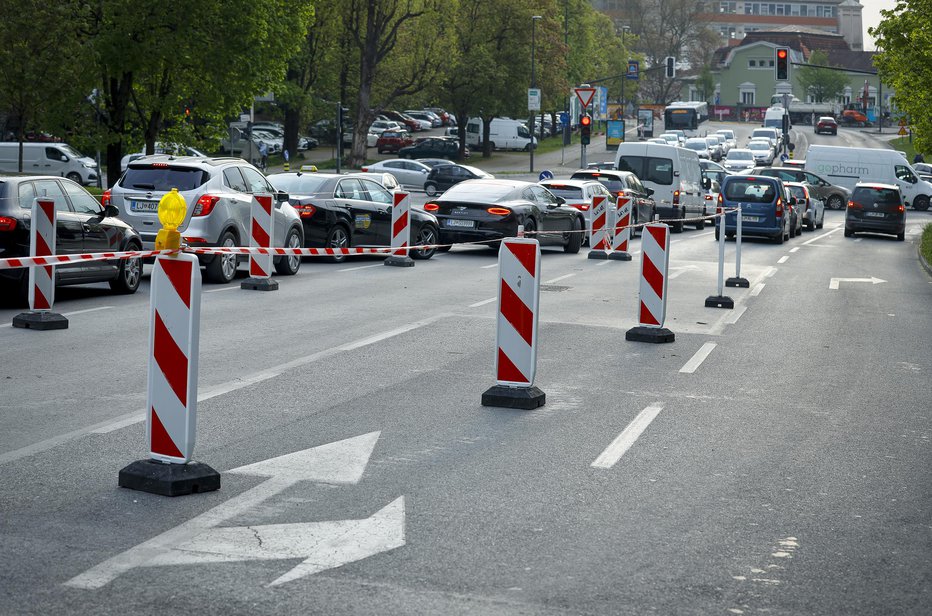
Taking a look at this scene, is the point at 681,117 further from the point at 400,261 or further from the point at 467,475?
the point at 467,475

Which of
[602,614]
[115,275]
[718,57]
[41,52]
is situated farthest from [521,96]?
[718,57]

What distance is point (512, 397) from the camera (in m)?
9.33

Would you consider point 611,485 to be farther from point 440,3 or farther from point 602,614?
point 440,3

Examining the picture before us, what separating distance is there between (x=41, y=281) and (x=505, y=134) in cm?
7599

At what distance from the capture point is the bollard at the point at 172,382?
655 centimetres

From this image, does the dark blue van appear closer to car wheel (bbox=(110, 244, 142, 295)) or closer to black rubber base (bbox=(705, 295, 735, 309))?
black rubber base (bbox=(705, 295, 735, 309))

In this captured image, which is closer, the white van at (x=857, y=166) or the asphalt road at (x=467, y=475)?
the asphalt road at (x=467, y=475)

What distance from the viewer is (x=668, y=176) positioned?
39.2 m

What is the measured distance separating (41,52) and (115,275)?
1698 cm

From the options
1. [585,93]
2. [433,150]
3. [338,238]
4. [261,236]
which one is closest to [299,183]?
[338,238]

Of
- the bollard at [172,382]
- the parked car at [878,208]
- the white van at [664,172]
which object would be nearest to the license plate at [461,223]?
the white van at [664,172]

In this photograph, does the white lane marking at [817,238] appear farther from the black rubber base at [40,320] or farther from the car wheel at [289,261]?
the black rubber base at [40,320]

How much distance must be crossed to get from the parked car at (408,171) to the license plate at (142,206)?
128ft

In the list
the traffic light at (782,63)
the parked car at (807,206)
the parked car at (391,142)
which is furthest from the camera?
the parked car at (391,142)
